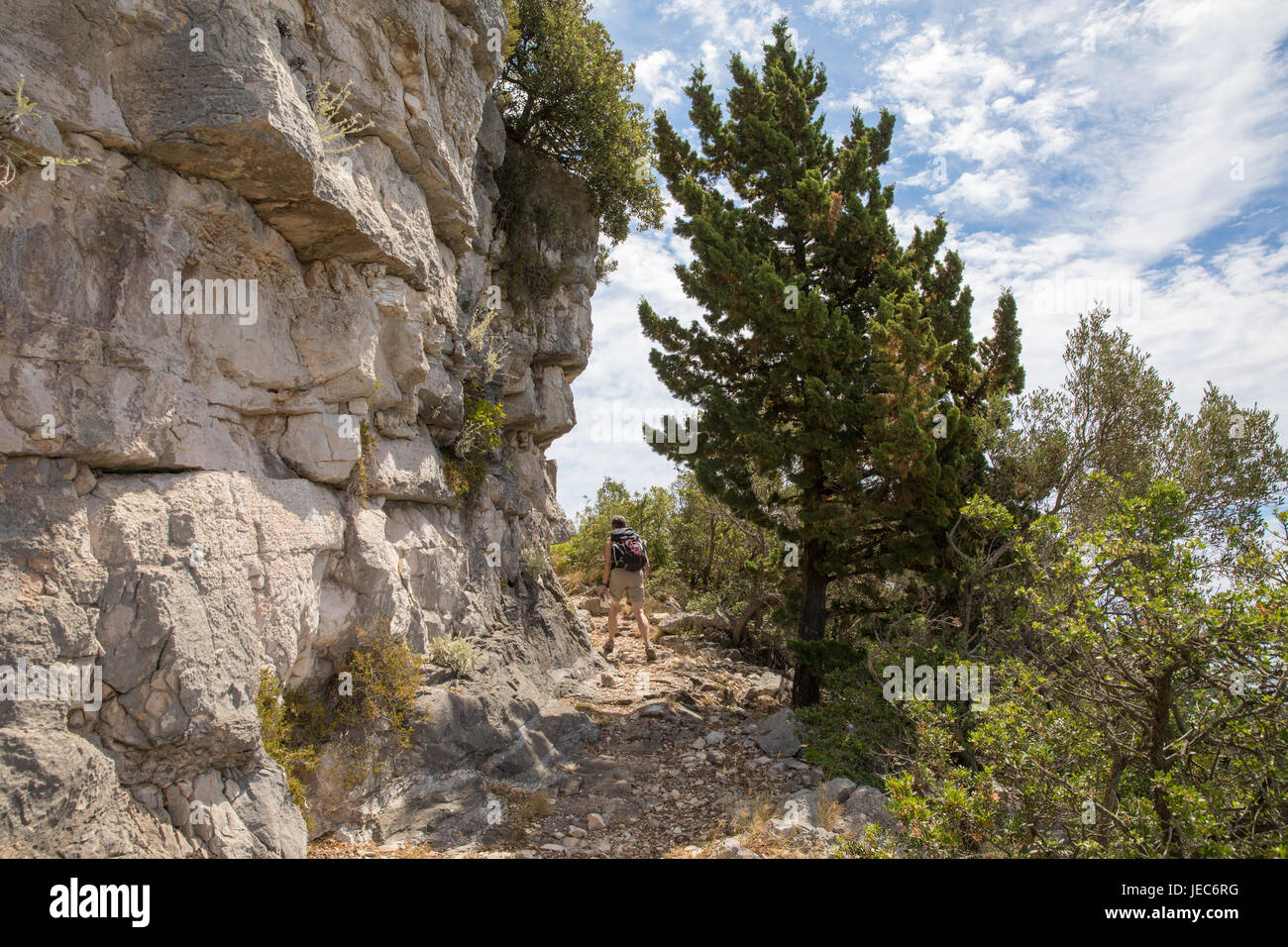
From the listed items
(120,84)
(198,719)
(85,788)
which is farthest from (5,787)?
(120,84)

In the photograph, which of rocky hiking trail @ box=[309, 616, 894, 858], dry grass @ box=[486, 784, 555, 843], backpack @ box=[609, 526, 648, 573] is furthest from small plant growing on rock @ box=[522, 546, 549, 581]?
dry grass @ box=[486, 784, 555, 843]

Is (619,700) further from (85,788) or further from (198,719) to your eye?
(85,788)

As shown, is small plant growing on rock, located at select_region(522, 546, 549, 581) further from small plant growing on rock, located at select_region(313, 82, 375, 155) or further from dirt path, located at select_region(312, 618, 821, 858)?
small plant growing on rock, located at select_region(313, 82, 375, 155)

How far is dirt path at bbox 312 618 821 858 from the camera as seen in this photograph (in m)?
6.99

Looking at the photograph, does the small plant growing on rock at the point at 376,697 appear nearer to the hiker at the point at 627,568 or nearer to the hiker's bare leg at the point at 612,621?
the hiker at the point at 627,568

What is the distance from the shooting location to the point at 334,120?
8172mm

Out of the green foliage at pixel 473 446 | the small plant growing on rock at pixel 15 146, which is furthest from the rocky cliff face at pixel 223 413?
the green foliage at pixel 473 446

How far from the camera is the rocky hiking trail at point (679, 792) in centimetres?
671

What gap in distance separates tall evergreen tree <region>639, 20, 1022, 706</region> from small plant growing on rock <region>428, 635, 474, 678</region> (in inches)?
166

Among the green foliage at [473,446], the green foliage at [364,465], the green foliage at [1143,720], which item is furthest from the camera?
the green foliage at [473,446]

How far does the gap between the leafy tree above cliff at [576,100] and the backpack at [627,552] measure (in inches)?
290

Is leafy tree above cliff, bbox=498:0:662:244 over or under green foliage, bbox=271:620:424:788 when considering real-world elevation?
over
